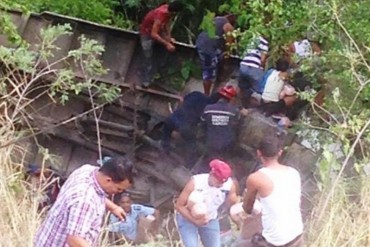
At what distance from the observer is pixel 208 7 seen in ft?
55.7

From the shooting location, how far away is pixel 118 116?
16.0m

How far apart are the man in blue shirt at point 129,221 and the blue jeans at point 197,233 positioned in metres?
A: 0.65

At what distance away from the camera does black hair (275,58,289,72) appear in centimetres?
1352

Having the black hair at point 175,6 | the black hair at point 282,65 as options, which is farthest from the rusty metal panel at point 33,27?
the black hair at point 282,65

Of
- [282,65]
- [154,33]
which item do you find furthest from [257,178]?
[154,33]

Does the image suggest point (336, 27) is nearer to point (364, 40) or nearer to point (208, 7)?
point (364, 40)

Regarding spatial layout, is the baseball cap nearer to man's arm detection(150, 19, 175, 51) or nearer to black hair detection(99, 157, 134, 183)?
black hair detection(99, 157, 134, 183)

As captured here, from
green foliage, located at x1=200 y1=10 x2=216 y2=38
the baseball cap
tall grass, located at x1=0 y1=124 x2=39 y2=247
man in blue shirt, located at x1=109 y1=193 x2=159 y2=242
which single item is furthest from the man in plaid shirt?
green foliage, located at x1=200 y1=10 x2=216 y2=38

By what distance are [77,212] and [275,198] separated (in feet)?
7.15

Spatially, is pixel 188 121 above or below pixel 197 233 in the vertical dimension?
below

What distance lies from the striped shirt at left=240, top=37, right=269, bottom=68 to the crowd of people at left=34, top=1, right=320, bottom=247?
0.05 ft

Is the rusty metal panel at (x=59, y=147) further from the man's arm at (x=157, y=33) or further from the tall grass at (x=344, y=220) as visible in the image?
the tall grass at (x=344, y=220)

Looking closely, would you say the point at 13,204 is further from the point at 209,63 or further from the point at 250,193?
the point at 209,63

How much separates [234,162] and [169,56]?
3060 millimetres
